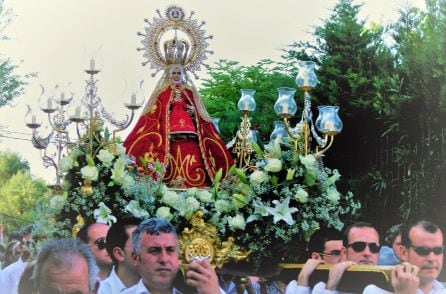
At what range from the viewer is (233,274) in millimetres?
5598

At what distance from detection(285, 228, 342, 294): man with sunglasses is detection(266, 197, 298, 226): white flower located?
0.19 metres

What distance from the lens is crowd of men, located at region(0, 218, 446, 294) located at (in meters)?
5.01

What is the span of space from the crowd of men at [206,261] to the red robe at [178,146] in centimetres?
132

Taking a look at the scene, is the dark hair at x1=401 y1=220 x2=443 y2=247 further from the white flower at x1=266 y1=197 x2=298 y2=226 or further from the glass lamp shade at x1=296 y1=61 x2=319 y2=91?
the glass lamp shade at x1=296 y1=61 x2=319 y2=91

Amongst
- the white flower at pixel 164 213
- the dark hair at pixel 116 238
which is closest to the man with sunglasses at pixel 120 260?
the dark hair at pixel 116 238

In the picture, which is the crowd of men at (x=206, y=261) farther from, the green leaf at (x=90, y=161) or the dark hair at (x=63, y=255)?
the dark hair at (x=63, y=255)

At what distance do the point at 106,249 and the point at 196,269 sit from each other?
1.74 feet

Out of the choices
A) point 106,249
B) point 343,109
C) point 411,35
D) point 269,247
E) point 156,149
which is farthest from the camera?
point 343,109

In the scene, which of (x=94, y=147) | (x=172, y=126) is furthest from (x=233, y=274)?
(x=172, y=126)

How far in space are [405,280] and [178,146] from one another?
96.9 inches

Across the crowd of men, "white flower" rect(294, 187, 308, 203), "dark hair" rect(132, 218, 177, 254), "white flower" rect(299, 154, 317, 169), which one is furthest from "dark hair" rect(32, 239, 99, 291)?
"white flower" rect(299, 154, 317, 169)

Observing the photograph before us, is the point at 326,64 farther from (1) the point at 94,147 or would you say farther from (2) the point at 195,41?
(1) the point at 94,147

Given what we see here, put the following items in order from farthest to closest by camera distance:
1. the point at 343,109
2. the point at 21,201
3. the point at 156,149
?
the point at 343,109 → the point at 21,201 → the point at 156,149

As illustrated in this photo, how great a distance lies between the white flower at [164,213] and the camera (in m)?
5.57
